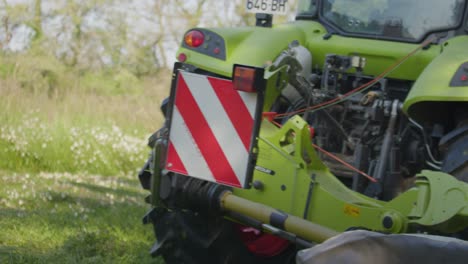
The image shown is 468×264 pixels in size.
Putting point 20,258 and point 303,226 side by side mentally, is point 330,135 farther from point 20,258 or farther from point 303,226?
point 20,258

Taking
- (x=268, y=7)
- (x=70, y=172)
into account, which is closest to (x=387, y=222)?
(x=268, y=7)

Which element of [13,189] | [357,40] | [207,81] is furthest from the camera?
[13,189]

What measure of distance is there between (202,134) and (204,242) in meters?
0.67

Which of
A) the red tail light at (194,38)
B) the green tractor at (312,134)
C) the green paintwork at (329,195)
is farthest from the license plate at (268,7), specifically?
the green paintwork at (329,195)

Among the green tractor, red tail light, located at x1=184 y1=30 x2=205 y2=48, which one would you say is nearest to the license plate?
the green tractor

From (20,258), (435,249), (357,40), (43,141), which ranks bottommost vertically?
(43,141)

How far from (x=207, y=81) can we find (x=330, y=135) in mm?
1032

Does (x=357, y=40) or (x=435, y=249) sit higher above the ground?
Answer: (x=357, y=40)

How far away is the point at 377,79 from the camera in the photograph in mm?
4320

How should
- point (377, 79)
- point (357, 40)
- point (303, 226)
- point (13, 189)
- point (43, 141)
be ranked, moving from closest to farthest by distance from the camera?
point (303, 226)
point (377, 79)
point (357, 40)
point (13, 189)
point (43, 141)

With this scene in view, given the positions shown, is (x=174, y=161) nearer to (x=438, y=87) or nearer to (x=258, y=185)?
(x=258, y=185)

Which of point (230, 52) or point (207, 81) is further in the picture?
point (230, 52)

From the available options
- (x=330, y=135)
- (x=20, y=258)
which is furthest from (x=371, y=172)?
(x=20, y=258)

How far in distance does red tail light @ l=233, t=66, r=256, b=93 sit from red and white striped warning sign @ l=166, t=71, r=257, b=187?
0.07 meters
